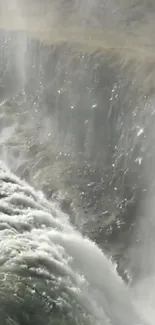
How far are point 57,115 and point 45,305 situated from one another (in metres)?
11.5

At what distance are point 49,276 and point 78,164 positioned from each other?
8.17 meters

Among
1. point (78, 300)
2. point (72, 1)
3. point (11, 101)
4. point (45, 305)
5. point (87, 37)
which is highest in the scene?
point (72, 1)

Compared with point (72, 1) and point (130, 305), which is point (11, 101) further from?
point (130, 305)

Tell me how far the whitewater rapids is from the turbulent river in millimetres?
22

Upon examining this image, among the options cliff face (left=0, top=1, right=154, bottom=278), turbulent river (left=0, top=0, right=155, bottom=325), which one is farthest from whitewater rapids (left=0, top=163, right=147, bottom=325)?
cliff face (left=0, top=1, right=154, bottom=278)

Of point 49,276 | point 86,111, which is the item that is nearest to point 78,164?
point 86,111

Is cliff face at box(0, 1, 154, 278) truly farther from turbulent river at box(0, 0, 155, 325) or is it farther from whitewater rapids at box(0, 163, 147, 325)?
whitewater rapids at box(0, 163, 147, 325)

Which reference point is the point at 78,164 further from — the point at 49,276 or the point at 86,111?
the point at 49,276

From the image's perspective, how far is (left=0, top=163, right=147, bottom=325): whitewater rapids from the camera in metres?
6.89

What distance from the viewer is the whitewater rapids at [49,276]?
22.6ft

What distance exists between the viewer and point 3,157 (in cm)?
1828

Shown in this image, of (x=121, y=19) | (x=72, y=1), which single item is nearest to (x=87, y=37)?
(x=121, y=19)

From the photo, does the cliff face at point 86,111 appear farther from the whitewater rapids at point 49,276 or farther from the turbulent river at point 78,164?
the whitewater rapids at point 49,276

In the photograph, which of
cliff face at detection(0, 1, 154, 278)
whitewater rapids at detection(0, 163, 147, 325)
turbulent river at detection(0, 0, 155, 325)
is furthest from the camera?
cliff face at detection(0, 1, 154, 278)
